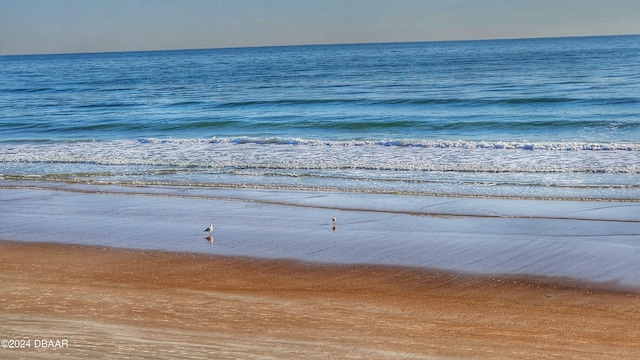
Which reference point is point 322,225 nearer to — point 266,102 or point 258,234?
point 258,234

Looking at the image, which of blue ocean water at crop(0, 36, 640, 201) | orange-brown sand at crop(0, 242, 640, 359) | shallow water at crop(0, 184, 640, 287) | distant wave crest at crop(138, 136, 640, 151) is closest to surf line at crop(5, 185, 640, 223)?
shallow water at crop(0, 184, 640, 287)

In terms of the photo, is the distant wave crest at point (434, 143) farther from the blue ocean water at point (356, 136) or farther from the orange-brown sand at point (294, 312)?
the orange-brown sand at point (294, 312)

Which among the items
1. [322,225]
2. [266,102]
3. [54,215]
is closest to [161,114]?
[266,102]

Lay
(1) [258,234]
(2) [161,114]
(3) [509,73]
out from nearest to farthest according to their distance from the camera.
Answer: (1) [258,234]
(2) [161,114]
(3) [509,73]

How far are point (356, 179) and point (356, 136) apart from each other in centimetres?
905

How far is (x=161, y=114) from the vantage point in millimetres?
36750

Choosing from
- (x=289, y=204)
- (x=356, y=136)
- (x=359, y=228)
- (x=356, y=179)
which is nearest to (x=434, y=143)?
(x=356, y=136)

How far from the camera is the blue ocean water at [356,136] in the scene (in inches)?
689

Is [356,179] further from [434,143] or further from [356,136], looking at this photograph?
[356,136]

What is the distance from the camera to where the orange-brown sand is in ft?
23.8

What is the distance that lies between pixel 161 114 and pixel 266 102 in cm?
589

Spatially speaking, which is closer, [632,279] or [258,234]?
[632,279]

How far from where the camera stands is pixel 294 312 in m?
8.50

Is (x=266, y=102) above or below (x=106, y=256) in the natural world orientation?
above
